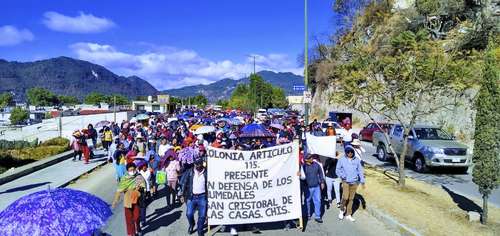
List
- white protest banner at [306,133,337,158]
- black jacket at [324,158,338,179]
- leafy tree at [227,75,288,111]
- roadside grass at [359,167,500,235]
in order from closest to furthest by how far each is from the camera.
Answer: roadside grass at [359,167,500,235] → black jacket at [324,158,338,179] → white protest banner at [306,133,337,158] → leafy tree at [227,75,288,111]

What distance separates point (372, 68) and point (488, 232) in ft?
25.0

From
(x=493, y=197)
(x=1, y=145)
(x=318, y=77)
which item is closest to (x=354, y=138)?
(x=493, y=197)

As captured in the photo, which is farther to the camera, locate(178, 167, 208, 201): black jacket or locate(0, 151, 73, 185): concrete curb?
locate(0, 151, 73, 185): concrete curb

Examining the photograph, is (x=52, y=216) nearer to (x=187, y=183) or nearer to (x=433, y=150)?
(x=187, y=183)

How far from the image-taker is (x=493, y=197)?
42.0ft

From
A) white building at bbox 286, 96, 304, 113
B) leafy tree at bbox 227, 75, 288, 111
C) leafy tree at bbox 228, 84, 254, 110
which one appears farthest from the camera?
leafy tree at bbox 227, 75, 288, 111

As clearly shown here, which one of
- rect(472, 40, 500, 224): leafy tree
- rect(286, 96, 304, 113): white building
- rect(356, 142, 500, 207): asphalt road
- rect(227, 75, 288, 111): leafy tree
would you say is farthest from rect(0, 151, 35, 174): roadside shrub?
rect(227, 75, 288, 111): leafy tree

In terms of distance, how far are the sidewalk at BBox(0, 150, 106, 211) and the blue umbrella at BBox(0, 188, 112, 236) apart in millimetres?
7831

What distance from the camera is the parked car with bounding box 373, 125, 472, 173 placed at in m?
16.6

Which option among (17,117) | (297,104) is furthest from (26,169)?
(17,117)

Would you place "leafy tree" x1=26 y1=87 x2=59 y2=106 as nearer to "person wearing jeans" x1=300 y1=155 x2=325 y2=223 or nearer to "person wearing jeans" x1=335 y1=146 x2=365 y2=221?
"person wearing jeans" x1=300 y1=155 x2=325 y2=223

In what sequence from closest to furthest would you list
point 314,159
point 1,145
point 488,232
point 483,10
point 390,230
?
point 488,232, point 390,230, point 314,159, point 1,145, point 483,10

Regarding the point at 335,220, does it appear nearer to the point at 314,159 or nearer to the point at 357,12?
the point at 314,159

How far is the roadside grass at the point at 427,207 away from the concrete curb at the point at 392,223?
153mm
